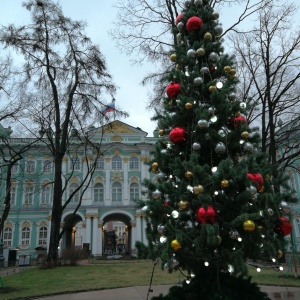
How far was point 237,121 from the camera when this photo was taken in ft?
18.7

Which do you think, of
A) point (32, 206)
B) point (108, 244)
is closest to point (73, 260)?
point (32, 206)

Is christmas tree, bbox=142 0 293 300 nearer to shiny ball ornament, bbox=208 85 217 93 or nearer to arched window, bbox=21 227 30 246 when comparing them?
shiny ball ornament, bbox=208 85 217 93

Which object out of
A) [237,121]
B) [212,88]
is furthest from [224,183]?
[212,88]

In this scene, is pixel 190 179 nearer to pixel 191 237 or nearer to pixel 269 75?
pixel 191 237

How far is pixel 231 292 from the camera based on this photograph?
4793mm

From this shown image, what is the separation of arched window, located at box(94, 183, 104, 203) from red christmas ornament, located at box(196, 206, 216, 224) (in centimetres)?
3504

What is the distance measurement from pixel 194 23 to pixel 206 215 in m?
3.68

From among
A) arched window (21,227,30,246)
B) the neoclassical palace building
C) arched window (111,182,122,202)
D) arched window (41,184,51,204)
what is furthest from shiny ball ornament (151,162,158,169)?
arched window (21,227,30,246)

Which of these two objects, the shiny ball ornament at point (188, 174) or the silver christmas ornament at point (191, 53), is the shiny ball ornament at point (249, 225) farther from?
the silver christmas ornament at point (191, 53)

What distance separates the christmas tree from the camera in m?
4.78

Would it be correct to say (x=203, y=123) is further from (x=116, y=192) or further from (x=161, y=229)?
(x=116, y=192)

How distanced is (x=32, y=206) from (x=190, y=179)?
1441 inches

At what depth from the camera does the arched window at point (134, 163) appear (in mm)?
40344

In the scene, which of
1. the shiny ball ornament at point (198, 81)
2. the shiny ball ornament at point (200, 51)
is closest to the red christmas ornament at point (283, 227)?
the shiny ball ornament at point (198, 81)
